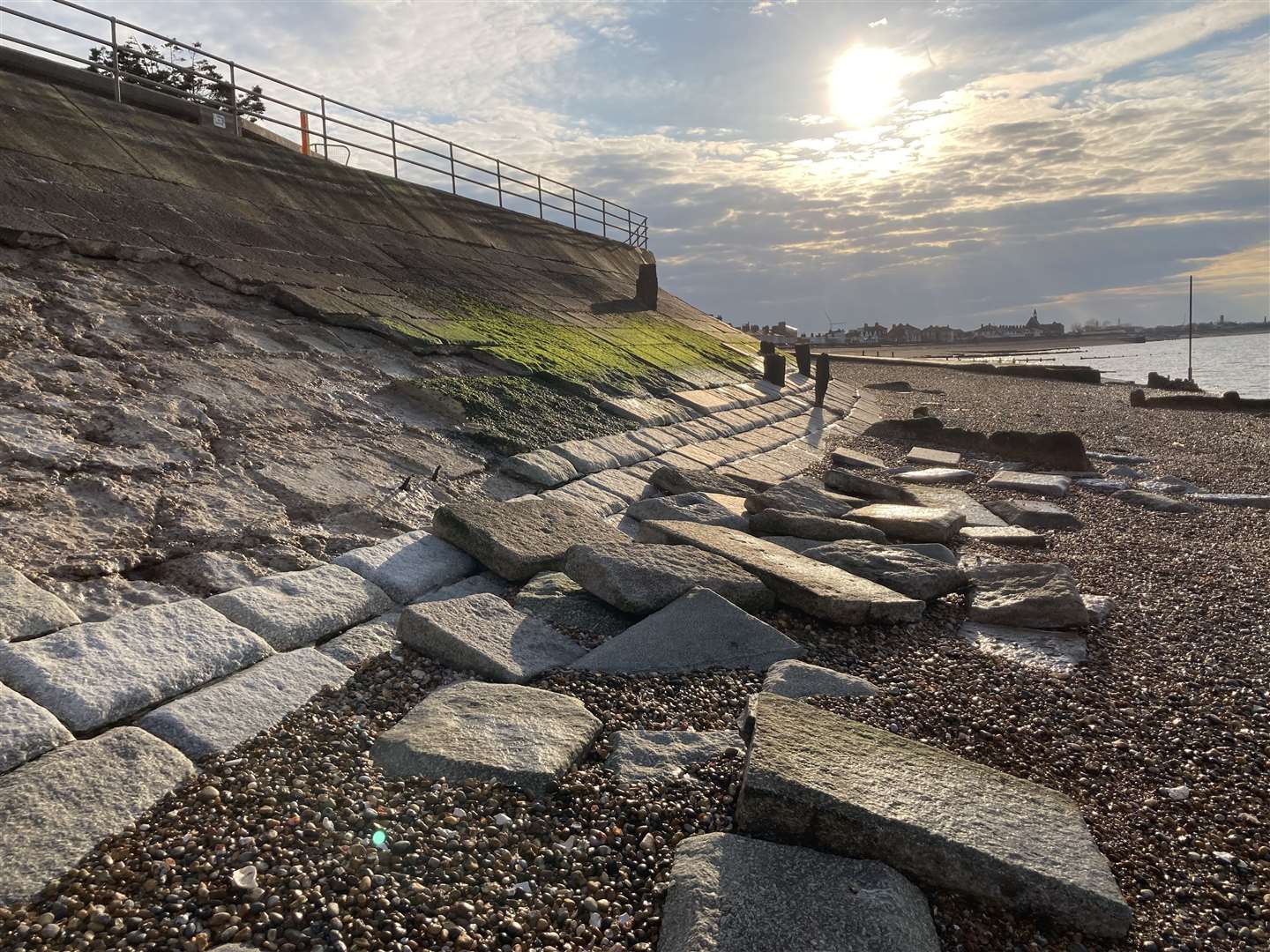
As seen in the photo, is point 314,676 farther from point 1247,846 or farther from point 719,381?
point 719,381

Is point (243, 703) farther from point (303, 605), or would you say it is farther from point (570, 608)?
point (570, 608)

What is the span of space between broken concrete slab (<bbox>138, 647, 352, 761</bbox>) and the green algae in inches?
124

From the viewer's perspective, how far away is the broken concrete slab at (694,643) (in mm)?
3666

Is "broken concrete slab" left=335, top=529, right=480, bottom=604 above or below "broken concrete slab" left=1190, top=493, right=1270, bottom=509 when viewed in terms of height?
above

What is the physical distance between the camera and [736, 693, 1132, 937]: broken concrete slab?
7.41 feet

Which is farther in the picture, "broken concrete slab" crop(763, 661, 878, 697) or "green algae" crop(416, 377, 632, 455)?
"green algae" crop(416, 377, 632, 455)

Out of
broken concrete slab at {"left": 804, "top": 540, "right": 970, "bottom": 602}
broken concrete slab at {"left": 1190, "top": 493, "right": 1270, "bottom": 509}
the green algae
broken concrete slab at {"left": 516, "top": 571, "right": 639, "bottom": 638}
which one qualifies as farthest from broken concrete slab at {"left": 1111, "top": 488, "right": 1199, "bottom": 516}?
broken concrete slab at {"left": 516, "top": 571, "right": 639, "bottom": 638}

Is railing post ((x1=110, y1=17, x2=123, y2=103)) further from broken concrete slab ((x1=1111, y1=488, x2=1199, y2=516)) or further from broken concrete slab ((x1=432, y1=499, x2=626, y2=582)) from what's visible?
broken concrete slab ((x1=1111, y1=488, x2=1199, y2=516))

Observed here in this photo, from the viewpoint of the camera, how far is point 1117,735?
10.9 ft

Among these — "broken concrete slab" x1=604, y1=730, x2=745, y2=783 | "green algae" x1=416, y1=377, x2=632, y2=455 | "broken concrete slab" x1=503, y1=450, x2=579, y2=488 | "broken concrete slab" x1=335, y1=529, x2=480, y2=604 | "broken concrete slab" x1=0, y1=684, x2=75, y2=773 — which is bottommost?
"broken concrete slab" x1=604, y1=730, x2=745, y2=783

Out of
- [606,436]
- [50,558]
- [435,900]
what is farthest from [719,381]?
[435,900]

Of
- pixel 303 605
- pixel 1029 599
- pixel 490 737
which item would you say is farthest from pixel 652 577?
pixel 1029 599

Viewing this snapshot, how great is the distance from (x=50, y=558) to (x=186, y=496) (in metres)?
0.84

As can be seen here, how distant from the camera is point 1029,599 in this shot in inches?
181
